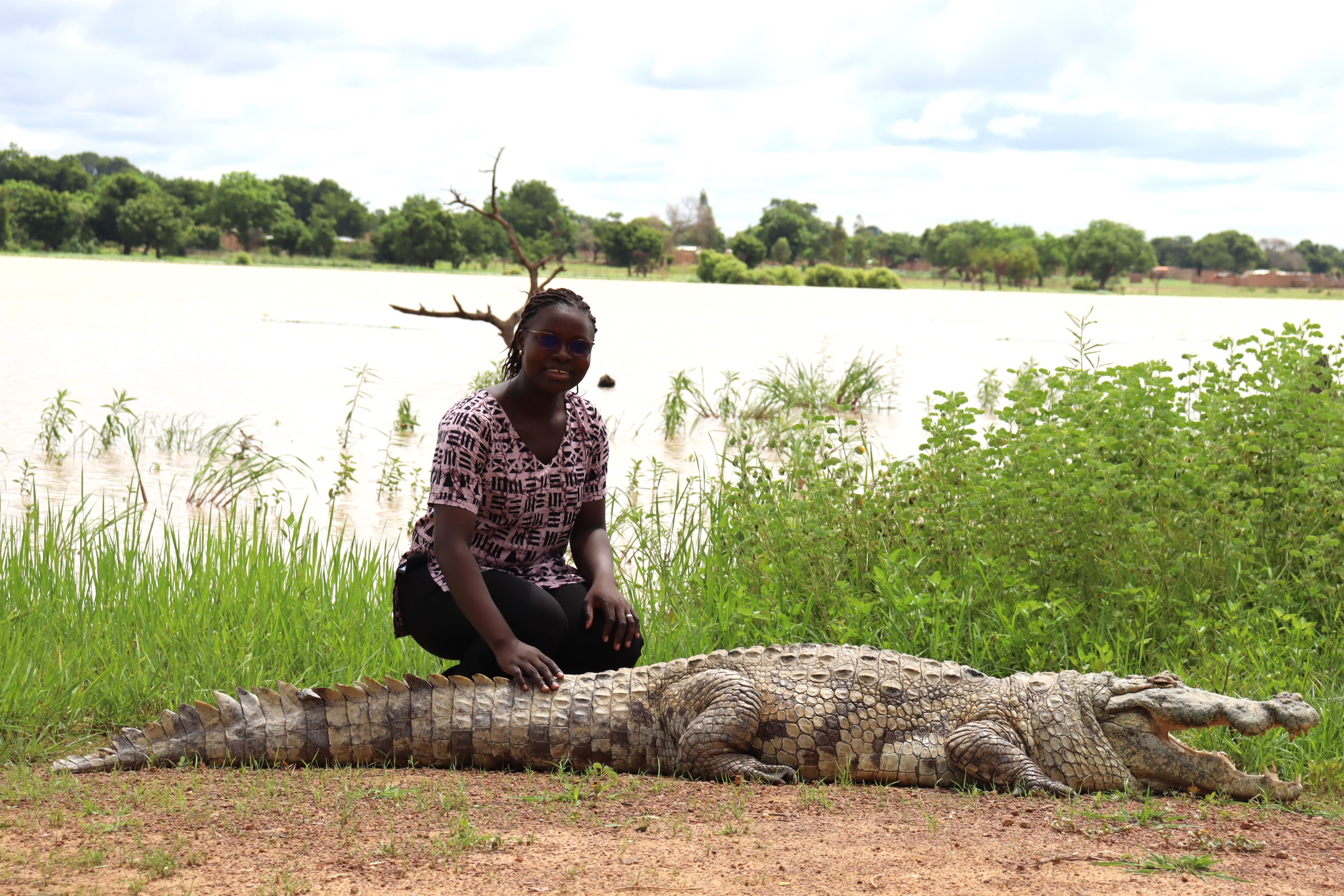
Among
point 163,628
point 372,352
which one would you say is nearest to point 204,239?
point 372,352

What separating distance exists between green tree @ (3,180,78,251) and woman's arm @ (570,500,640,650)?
338 ft

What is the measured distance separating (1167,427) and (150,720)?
5068 mm

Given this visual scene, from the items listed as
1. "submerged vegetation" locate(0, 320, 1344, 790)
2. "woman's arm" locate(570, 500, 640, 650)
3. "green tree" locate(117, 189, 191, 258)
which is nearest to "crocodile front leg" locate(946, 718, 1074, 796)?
"submerged vegetation" locate(0, 320, 1344, 790)

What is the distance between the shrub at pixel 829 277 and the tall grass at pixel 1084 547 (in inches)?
3582

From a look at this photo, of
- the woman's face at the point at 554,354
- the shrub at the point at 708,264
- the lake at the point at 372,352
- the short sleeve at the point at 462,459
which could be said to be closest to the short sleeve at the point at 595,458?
the woman's face at the point at 554,354

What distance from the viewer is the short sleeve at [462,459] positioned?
4051 mm

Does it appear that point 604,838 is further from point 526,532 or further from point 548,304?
point 548,304

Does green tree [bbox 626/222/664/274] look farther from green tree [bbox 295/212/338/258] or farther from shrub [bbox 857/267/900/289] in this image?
green tree [bbox 295/212/338/258]

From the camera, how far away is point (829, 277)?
97312 mm

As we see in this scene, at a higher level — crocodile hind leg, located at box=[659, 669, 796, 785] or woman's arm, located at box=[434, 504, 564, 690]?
woman's arm, located at box=[434, 504, 564, 690]

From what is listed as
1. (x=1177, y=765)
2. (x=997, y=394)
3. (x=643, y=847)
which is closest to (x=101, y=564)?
(x=643, y=847)

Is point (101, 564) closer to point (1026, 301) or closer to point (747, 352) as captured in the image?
point (747, 352)

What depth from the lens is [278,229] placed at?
114625 millimetres

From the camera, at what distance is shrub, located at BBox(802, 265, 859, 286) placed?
9656 cm
